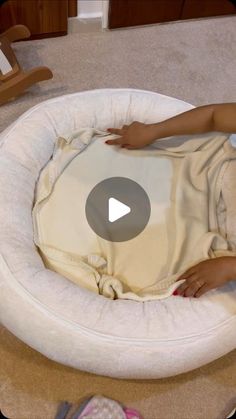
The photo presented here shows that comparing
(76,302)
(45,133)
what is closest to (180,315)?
(76,302)

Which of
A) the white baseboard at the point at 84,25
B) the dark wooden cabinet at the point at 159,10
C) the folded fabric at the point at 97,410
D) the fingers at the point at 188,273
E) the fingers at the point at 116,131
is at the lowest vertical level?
the folded fabric at the point at 97,410

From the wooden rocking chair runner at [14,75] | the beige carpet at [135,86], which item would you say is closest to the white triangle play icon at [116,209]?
the beige carpet at [135,86]

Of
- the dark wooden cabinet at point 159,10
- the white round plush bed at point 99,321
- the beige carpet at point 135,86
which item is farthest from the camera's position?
the dark wooden cabinet at point 159,10

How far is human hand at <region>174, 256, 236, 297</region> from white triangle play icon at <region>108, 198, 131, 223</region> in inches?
10.5

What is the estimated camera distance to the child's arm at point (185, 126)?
1115 millimetres

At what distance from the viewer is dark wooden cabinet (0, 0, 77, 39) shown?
1.61m

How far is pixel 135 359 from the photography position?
954mm

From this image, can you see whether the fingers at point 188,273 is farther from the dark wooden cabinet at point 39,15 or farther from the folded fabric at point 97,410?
the dark wooden cabinet at point 39,15

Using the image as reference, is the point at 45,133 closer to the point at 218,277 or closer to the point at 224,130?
the point at 224,130

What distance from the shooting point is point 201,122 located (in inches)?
45.1

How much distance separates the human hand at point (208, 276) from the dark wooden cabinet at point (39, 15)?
1175 millimetres

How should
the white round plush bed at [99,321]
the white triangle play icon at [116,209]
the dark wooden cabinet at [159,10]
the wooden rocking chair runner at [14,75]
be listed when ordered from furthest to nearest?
the dark wooden cabinet at [159,10] < the wooden rocking chair runner at [14,75] < the white triangle play icon at [116,209] < the white round plush bed at [99,321]
